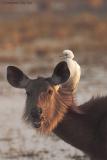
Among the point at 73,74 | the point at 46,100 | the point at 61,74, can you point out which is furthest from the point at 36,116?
the point at 73,74

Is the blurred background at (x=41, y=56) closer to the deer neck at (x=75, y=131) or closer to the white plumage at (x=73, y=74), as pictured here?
the white plumage at (x=73, y=74)

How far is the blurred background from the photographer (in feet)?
52.7

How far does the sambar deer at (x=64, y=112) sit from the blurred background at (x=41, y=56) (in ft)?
10.4

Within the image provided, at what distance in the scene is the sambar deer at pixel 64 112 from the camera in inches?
443

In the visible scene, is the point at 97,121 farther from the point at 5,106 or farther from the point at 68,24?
the point at 68,24

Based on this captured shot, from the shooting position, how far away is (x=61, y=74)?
37.8ft

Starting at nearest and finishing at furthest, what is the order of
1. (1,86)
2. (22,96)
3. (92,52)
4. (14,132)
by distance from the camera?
(14,132), (22,96), (1,86), (92,52)

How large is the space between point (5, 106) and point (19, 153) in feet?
20.5

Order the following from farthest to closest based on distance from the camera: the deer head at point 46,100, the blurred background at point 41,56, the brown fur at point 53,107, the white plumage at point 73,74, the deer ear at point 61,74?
the blurred background at point 41,56 < the white plumage at point 73,74 < the deer ear at point 61,74 < the brown fur at point 53,107 < the deer head at point 46,100

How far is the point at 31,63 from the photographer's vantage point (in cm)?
3512

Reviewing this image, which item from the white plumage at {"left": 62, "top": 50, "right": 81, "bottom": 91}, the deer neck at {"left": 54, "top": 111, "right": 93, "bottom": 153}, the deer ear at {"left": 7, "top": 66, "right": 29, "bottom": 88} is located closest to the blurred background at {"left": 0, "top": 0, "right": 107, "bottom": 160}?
the white plumage at {"left": 62, "top": 50, "right": 81, "bottom": 91}

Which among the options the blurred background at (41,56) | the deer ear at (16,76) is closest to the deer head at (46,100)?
→ the deer ear at (16,76)

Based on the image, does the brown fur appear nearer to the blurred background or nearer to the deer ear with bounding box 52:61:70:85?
the deer ear with bounding box 52:61:70:85

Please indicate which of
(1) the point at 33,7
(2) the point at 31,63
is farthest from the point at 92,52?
(1) the point at 33,7
